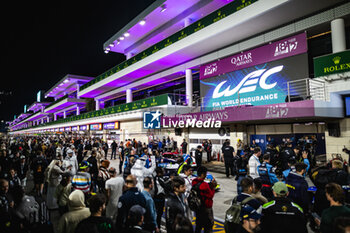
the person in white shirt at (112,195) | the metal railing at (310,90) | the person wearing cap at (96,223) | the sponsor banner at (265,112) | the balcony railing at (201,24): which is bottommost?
the person in white shirt at (112,195)

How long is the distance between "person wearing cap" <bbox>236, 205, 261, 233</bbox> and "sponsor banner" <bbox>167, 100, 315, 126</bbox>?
8.02m

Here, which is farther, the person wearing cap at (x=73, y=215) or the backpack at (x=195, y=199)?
the backpack at (x=195, y=199)

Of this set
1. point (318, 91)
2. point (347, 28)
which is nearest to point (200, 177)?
point (318, 91)

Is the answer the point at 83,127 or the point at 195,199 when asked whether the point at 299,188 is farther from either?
the point at 83,127

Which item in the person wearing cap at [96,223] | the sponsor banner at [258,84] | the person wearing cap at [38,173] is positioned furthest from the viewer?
the sponsor banner at [258,84]

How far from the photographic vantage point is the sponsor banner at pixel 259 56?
13188mm

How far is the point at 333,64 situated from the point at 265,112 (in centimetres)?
384

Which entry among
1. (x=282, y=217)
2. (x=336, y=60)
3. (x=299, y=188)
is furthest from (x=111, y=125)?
(x=282, y=217)

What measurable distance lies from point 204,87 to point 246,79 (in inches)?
→ 172

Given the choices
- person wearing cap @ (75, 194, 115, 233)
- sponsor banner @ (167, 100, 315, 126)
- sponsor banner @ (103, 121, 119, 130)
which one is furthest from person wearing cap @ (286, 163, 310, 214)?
sponsor banner @ (103, 121, 119, 130)

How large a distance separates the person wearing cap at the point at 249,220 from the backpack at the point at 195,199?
100 centimetres

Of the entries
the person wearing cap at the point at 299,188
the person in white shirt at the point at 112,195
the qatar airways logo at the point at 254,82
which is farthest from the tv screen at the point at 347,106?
the person in white shirt at the point at 112,195

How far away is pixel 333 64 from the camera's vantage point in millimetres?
10297

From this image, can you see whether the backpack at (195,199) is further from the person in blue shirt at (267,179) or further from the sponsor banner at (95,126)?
the sponsor banner at (95,126)
